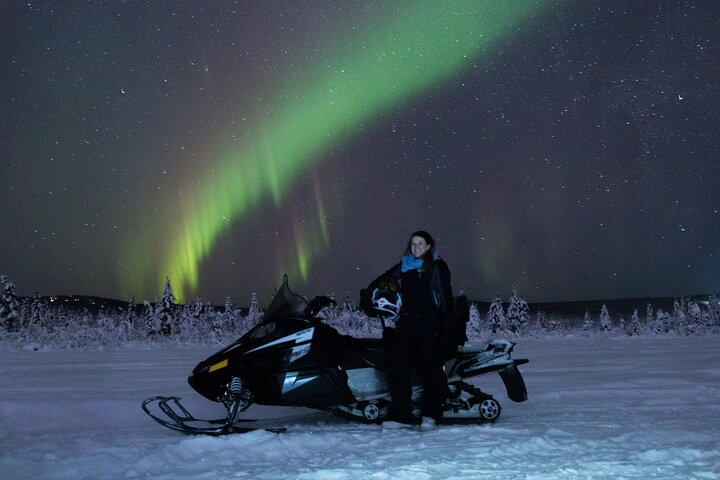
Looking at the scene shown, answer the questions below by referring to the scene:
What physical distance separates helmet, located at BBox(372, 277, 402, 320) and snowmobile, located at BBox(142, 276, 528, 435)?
0.02m

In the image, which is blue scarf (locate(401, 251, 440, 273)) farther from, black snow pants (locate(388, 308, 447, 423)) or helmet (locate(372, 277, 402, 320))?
black snow pants (locate(388, 308, 447, 423))

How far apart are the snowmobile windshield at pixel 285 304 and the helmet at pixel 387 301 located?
75cm

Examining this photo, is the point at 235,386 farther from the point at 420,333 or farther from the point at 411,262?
the point at 411,262

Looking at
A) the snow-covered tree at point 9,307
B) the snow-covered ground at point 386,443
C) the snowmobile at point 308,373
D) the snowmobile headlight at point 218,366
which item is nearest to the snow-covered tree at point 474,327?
the snow-covered tree at point 9,307

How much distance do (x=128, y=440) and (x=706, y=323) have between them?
199 ft

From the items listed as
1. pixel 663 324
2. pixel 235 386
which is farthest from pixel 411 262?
pixel 663 324

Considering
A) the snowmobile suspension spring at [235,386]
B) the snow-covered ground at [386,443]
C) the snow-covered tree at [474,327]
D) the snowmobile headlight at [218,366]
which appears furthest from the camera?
the snow-covered tree at [474,327]

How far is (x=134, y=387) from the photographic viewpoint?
944 cm

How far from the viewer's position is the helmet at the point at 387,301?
6320 millimetres

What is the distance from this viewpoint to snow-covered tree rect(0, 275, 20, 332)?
39.0 m

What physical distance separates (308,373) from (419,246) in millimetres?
1765

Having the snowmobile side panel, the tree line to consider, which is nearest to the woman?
the snowmobile side panel

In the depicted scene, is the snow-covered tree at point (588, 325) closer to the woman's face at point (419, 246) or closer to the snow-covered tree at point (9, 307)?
the snow-covered tree at point (9, 307)

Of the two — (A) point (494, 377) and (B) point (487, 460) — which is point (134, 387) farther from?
(B) point (487, 460)
